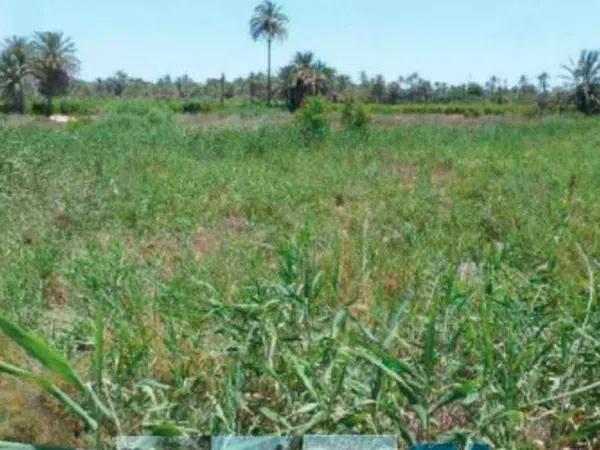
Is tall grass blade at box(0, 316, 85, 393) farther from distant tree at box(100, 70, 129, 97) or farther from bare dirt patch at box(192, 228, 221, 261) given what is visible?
distant tree at box(100, 70, 129, 97)

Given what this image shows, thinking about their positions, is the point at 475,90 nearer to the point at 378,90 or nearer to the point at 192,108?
the point at 378,90

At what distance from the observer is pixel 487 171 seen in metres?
12.1

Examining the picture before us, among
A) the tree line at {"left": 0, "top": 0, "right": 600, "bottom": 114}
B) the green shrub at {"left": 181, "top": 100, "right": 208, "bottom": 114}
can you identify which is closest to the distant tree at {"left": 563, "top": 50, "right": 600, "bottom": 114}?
the tree line at {"left": 0, "top": 0, "right": 600, "bottom": 114}

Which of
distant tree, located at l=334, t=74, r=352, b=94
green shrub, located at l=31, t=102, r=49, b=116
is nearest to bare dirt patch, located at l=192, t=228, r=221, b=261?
green shrub, located at l=31, t=102, r=49, b=116

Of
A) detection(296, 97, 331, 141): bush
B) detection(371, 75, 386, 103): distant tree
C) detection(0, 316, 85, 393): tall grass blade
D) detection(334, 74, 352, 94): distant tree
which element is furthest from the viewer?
detection(371, 75, 386, 103): distant tree

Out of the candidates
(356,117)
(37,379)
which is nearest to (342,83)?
(356,117)

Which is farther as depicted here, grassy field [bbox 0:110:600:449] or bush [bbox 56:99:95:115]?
bush [bbox 56:99:95:115]

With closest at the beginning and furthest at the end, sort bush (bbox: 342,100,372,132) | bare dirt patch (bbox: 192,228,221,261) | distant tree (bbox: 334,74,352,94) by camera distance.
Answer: bare dirt patch (bbox: 192,228,221,261)
bush (bbox: 342,100,372,132)
distant tree (bbox: 334,74,352,94)

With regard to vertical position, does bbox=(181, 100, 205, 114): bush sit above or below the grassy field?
above

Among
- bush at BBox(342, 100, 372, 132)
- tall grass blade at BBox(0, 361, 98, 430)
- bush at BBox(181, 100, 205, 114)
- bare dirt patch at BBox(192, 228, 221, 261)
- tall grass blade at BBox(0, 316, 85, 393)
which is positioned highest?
bush at BBox(181, 100, 205, 114)

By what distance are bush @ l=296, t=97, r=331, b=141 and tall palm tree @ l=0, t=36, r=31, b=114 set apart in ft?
103

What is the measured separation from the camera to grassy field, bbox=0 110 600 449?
1.85m

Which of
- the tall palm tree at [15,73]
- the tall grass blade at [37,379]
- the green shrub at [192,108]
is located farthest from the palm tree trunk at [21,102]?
the tall grass blade at [37,379]

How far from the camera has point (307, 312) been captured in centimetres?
227
